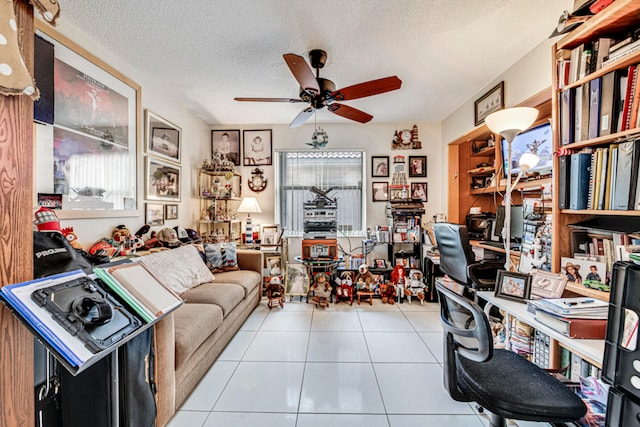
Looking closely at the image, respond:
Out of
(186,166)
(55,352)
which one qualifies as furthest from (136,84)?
(55,352)

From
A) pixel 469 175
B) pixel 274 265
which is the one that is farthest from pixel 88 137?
pixel 469 175

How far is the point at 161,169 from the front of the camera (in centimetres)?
294

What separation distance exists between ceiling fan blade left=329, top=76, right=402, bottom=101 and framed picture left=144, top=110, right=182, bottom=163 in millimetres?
1912

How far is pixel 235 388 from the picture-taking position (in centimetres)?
185

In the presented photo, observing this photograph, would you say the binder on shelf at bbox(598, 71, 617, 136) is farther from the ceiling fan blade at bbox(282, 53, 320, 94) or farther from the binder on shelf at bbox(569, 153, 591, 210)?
the ceiling fan blade at bbox(282, 53, 320, 94)

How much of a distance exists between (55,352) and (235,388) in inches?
58.7

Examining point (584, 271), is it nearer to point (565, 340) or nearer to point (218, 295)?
point (565, 340)

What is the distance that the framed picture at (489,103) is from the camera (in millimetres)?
2605

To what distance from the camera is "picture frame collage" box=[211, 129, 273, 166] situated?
416 centimetres

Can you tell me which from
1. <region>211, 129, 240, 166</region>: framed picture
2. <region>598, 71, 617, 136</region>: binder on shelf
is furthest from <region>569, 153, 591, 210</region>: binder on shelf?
<region>211, 129, 240, 166</region>: framed picture

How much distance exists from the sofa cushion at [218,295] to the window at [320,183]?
5.75 feet

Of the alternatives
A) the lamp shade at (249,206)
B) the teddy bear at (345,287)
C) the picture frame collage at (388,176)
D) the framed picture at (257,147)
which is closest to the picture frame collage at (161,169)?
the lamp shade at (249,206)

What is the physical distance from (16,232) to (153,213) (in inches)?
85.4

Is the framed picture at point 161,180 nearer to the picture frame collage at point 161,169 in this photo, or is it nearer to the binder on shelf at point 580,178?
the picture frame collage at point 161,169
